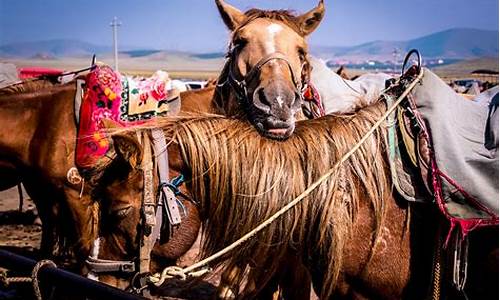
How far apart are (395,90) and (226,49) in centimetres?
201

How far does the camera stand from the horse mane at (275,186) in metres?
1.76

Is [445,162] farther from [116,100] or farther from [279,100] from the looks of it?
[116,100]

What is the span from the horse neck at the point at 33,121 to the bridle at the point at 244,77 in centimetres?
117

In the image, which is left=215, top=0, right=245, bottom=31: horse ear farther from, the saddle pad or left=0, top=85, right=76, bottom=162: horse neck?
the saddle pad

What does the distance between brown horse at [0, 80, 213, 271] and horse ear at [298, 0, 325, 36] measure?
1.84 m

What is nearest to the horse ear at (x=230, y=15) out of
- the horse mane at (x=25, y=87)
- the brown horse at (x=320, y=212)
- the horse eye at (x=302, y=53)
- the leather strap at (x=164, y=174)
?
the horse eye at (x=302, y=53)

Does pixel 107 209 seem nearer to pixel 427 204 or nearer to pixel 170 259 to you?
pixel 170 259

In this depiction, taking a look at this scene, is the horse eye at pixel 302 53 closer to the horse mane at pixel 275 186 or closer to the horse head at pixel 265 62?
the horse head at pixel 265 62

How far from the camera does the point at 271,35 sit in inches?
136

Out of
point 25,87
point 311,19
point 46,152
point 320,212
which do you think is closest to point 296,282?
point 320,212

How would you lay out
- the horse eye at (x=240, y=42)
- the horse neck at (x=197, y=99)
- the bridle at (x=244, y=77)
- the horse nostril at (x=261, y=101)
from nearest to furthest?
the horse nostril at (x=261, y=101) → the bridle at (x=244, y=77) → the horse eye at (x=240, y=42) → the horse neck at (x=197, y=99)

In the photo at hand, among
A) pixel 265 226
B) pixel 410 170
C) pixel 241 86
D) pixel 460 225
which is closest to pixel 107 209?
pixel 265 226

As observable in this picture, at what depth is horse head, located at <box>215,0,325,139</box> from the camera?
2.86 metres

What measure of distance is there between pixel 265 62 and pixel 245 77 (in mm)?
236
